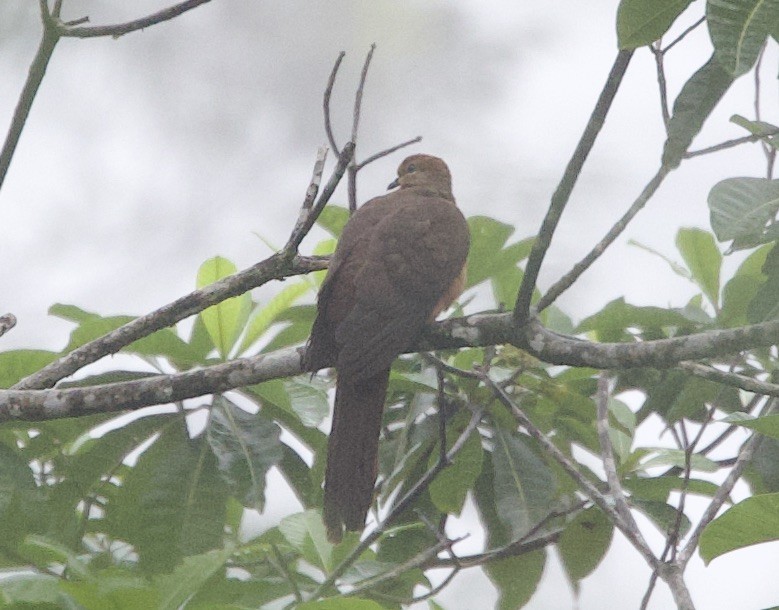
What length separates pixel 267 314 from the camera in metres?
3.32

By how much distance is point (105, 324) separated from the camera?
10.0 ft

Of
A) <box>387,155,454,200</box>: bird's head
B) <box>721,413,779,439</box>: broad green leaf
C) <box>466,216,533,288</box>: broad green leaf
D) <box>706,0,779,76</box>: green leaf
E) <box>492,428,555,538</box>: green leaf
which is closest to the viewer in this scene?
<box>706,0,779,76</box>: green leaf

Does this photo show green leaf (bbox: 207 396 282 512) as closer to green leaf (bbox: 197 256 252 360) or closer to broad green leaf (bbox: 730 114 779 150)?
green leaf (bbox: 197 256 252 360)

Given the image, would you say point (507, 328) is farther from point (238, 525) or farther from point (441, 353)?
point (238, 525)

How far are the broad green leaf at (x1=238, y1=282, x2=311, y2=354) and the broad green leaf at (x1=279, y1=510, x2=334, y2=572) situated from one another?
64cm

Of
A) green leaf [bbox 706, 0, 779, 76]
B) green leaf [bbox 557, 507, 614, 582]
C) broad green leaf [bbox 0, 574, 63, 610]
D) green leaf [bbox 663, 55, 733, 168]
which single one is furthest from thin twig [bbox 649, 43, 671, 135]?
broad green leaf [bbox 0, 574, 63, 610]

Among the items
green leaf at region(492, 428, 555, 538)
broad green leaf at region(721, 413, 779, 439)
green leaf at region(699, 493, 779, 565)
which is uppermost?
green leaf at region(492, 428, 555, 538)

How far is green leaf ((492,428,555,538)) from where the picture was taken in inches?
116

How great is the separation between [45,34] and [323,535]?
51.2 inches

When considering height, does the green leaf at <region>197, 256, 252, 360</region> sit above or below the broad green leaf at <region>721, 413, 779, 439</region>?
above

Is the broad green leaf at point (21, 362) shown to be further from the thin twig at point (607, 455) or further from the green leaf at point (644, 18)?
the green leaf at point (644, 18)

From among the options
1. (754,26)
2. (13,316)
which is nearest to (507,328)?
(754,26)

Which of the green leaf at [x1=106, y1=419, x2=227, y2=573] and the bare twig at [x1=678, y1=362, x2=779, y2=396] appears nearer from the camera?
the bare twig at [x1=678, y1=362, x2=779, y2=396]

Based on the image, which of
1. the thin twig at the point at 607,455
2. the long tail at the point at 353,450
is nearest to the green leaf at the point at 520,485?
the thin twig at the point at 607,455
